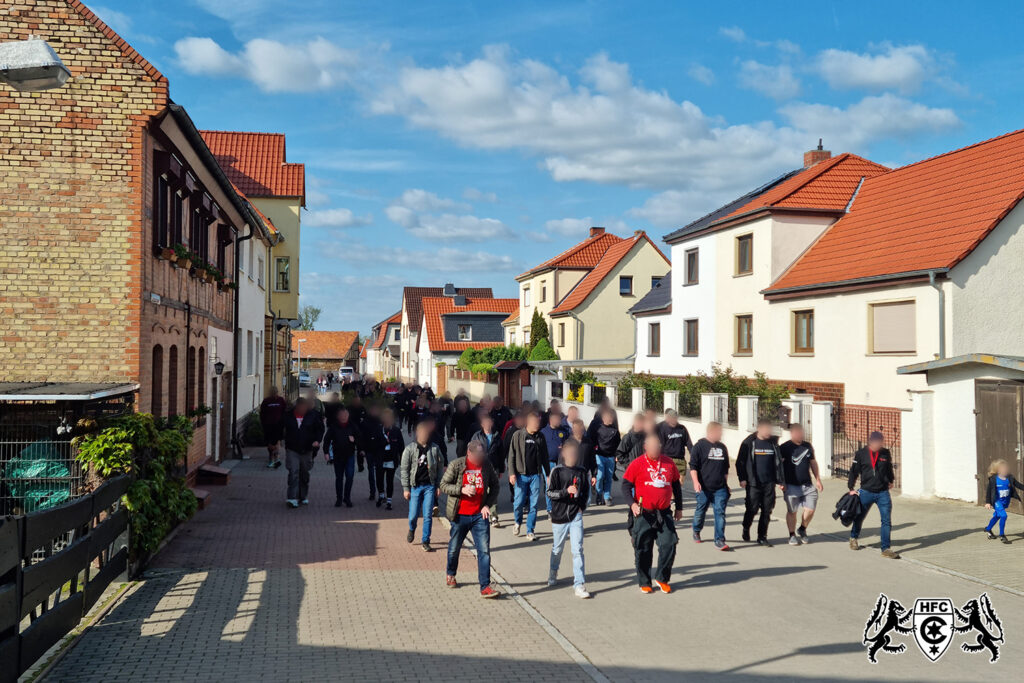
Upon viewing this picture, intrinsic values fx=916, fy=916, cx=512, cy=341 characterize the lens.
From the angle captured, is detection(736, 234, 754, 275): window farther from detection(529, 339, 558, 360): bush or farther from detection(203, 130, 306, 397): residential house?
detection(529, 339, 558, 360): bush

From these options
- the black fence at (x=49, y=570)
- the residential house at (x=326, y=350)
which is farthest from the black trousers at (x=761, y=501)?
the residential house at (x=326, y=350)

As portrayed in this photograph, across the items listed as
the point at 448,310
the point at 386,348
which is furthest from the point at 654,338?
the point at 386,348

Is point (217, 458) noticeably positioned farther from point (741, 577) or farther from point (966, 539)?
point (966, 539)

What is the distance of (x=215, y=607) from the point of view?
27.8 ft

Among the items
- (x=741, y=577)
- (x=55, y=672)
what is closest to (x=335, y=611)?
(x=55, y=672)

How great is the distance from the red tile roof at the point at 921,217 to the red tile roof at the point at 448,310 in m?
40.2

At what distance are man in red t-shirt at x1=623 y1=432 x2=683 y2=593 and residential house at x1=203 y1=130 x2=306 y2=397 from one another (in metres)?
22.3

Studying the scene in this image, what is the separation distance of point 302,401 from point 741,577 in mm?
8265

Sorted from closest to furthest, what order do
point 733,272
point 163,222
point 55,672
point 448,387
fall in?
1. point 55,672
2. point 163,222
3. point 733,272
4. point 448,387

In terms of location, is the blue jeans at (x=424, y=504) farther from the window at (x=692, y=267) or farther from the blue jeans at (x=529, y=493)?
the window at (x=692, y=267)

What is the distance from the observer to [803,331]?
23734mm

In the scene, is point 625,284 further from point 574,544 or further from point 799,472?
point 574,544

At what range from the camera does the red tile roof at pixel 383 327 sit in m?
94.9

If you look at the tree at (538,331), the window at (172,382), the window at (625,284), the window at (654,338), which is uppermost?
Answer: the window at (625,284)
